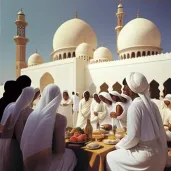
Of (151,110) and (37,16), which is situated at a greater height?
(37,16)

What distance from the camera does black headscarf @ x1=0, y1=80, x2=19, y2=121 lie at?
2.60m

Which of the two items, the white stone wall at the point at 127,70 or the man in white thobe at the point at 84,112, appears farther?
the white stone wall at the point at 127,70

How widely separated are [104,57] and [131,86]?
537 inches

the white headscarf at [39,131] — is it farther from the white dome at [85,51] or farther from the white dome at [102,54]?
the white dome at [85,51]

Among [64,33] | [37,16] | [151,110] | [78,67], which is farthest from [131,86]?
[64,33]

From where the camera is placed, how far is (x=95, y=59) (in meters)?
15.7

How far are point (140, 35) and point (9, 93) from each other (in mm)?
14047

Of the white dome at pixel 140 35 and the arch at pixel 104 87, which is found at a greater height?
the white dome at pixel 140 35

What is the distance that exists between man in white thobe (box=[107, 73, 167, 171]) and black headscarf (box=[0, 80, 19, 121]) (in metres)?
1.34

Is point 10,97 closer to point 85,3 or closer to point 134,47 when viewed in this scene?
point 85,3

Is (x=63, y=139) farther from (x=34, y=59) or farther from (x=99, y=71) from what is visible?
(x=34, y=59)

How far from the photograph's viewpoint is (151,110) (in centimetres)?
217

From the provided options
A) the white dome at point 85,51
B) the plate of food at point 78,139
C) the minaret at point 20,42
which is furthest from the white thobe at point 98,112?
the minaret at point 20,42

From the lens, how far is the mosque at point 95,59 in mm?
11266
